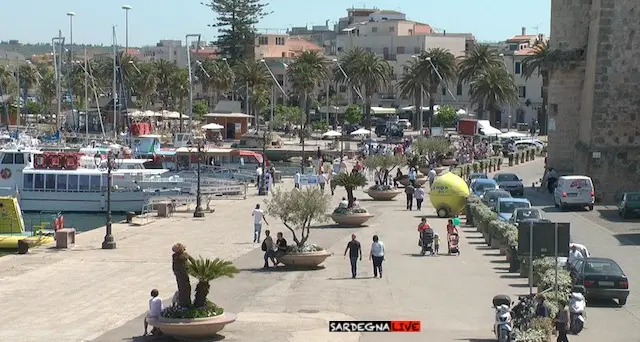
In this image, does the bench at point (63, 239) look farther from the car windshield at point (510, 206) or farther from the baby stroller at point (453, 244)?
the car windshield at point (510, 206)

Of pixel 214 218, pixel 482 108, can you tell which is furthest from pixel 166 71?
pixel 214 218

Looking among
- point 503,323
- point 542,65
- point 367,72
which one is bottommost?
point 503,323

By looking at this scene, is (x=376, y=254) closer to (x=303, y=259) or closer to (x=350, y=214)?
(x=303, y=259)

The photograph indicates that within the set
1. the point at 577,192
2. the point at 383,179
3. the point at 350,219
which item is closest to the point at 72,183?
the point at 383,179

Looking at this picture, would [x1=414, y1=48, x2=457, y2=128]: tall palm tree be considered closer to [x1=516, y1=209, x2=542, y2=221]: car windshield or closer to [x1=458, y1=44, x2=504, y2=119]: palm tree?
[x1=458, y1=44, x2=504, y2=119]: palm tree

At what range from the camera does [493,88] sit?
101125 millimetres

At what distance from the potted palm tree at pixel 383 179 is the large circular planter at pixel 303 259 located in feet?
78.9

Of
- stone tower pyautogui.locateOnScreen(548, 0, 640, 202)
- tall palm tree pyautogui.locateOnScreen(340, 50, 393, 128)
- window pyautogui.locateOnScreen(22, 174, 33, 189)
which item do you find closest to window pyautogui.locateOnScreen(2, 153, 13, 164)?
window pyautogui.locateOnScreen(22, 174, 33, 189)

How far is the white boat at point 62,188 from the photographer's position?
207ft

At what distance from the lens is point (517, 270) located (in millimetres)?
32562

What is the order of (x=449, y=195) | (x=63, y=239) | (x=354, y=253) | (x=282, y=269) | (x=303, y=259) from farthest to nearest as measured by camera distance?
(x=449, y=195)
(x=63, y=239)
(x=282, y=269)
(x=303, y=259)
(x=354, y=253)

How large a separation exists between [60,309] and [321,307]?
19.7 ft

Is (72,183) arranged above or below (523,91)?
below

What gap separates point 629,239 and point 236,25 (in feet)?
382
